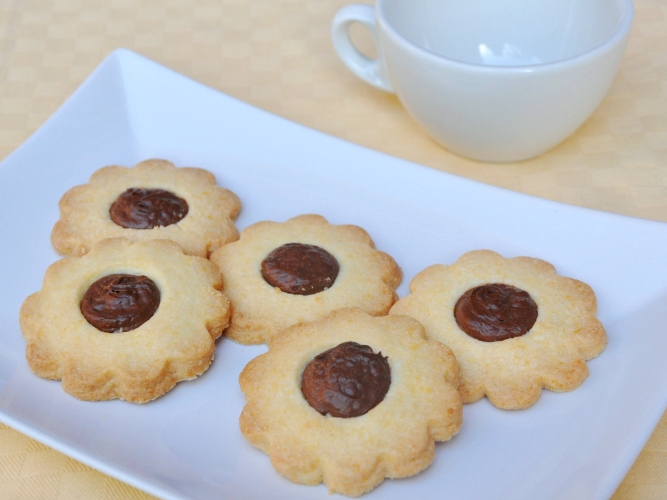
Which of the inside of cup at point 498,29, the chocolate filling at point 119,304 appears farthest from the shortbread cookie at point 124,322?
the inside of cup at point 498,29

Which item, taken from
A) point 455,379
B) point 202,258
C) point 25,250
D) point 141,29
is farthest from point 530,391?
point 141,29

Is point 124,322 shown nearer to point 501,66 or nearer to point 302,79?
point 501,66

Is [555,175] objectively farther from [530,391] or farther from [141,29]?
[141,29]

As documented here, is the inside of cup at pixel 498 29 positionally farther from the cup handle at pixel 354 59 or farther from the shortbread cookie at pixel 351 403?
the shortbread cookie at pixel 351 403

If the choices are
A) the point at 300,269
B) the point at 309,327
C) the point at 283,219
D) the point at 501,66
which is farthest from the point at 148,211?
the point at 501,66

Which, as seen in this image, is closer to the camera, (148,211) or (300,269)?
(300,269)

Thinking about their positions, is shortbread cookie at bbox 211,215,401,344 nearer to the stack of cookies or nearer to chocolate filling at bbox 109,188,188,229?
the stack of cookies
